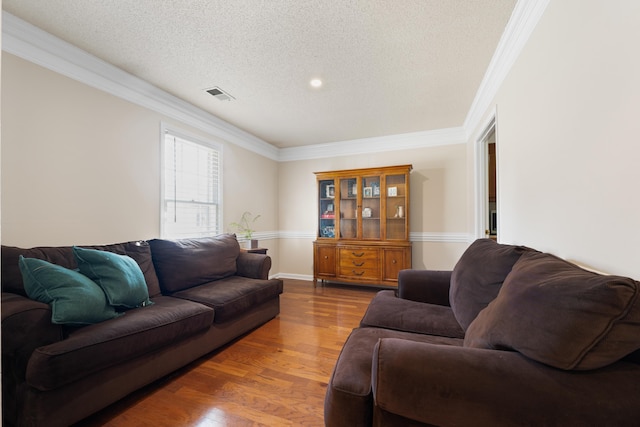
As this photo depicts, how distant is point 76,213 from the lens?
2.24 m

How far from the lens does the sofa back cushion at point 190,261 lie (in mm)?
2416

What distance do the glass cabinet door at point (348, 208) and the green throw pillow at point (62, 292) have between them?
3.34m

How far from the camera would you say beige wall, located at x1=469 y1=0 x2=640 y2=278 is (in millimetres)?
953

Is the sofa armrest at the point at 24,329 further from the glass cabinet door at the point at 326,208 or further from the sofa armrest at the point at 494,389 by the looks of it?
the glass cabinet door at the point at 326,208

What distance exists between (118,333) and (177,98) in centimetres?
256

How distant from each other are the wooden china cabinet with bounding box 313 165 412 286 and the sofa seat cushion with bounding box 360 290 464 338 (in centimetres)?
213

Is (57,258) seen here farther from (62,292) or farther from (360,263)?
(360,263)

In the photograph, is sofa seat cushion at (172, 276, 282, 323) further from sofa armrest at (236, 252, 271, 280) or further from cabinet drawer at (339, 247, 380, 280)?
cabinet drawer at (339, 247, 380, 280)

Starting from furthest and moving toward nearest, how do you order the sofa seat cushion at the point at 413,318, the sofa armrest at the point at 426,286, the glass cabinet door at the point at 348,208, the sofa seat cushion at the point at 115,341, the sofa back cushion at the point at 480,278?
the glass cabinet door at the point at 348,208 < the sofa armrest at the point at 426,286 < the sofa seat cushion at the point at 413,318 < the sofa back cushion at the point at 480,278 < the sofa seat cushion at the point at 115,341

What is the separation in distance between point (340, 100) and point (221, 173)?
1919 mm

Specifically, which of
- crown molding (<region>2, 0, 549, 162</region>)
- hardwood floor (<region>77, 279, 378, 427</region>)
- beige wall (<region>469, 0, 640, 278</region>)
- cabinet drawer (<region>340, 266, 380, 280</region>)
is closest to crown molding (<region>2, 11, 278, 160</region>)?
crown molding (<region>2, 0, 549, 162</region>)

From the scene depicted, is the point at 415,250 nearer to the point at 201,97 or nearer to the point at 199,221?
the point at 199,221

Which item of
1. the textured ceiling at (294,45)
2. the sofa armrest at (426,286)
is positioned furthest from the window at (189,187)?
the sofa armrest at (426,286)

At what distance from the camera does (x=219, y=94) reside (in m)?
2.92
